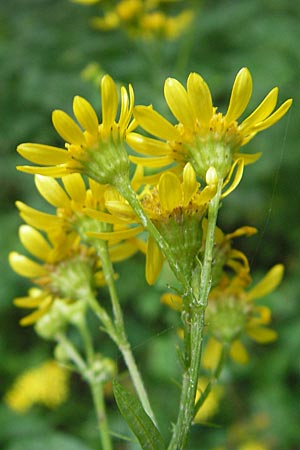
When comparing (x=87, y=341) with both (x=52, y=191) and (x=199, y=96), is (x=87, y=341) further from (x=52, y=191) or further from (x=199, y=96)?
(x=199, y=96)

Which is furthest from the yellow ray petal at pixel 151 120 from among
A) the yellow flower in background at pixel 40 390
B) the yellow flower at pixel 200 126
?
the yellow flower in background at pixel 40 390

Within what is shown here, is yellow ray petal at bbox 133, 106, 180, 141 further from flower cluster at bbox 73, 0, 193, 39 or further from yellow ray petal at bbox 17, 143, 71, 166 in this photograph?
flower cluster at bbox 73, 0, 193, 39

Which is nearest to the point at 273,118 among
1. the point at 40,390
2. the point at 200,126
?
the point at 200,126

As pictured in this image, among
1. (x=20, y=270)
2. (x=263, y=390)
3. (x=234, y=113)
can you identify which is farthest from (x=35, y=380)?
(x=234, y=113)

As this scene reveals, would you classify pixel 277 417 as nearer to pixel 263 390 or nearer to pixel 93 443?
pixel 263 390

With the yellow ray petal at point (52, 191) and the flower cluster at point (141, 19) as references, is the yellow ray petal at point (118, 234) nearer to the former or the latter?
the yellow ray petal at point (52, 191)

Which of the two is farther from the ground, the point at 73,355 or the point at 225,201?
the point at 225,201
